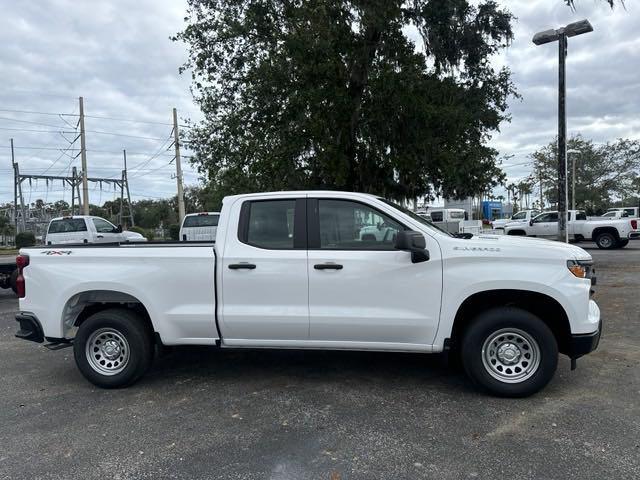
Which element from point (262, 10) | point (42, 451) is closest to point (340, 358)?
point (42, 451)

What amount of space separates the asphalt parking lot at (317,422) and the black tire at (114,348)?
0.56 ft

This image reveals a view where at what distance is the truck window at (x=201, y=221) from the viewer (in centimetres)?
1620

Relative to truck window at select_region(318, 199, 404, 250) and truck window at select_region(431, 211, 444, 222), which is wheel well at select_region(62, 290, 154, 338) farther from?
truck window at select_region(431, 211, 444, 222)

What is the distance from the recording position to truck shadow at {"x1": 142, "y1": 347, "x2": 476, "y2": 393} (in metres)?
5.02

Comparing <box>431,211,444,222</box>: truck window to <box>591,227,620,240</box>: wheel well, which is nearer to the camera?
<box>591,227,620,240</box>: wheel well

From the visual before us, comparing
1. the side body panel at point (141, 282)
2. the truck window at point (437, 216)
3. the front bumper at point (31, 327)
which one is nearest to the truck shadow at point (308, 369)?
the side body panel at point (141, 282)

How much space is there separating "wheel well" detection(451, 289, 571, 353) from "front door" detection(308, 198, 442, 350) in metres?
0.38

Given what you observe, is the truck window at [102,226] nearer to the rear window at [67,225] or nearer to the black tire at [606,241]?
the rear window at [67,225]

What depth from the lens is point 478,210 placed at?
2847 inches

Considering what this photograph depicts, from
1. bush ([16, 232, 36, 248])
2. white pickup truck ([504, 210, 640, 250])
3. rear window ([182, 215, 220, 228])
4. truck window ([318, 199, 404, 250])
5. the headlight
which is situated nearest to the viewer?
the headlight

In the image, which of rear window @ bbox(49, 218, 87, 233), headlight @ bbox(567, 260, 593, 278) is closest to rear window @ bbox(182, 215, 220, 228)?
rear window @ bbox(49, 218, 87, 233)

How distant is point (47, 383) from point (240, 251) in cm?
256

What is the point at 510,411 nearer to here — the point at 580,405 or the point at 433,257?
the point at 580,405

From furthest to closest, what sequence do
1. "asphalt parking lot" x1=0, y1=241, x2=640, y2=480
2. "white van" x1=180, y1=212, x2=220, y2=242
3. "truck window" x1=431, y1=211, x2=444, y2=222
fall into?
"truck window" x1=431, y1=211, x2=444, y2=222 < "white van" x1=180, y1=212, x2=220, y2=242 < "asphalt parking lot" x1=0, y1=241, x2=640, y2=480
